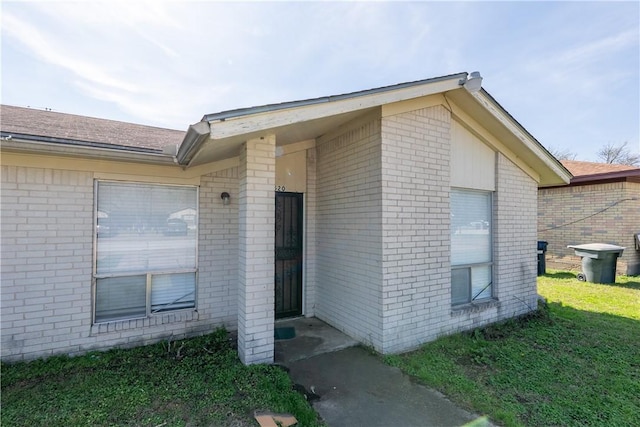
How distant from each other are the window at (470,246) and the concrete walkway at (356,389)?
7.55ft

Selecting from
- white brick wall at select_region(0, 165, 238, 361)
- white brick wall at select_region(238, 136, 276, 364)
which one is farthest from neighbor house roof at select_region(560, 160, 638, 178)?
white brick wall at select_region(0, 165, 238, 361)

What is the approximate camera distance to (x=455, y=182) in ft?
17.3

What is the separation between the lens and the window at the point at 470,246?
17.7 feet

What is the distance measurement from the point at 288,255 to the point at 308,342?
166 cm

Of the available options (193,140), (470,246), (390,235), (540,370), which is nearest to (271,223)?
(193,140)

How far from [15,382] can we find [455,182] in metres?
6.54

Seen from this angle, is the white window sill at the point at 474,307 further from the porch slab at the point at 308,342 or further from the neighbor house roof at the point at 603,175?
the neighbor house roof at the point at 603,175

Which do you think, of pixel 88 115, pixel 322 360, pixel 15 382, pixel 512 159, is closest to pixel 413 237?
pixel 322 360

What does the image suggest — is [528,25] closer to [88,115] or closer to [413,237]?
[413,237]

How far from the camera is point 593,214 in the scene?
35.0ft

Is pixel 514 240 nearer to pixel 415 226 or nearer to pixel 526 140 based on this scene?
pixel 526 140

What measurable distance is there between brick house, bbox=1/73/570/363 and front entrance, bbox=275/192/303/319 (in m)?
0.03

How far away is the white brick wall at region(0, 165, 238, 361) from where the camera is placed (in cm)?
373

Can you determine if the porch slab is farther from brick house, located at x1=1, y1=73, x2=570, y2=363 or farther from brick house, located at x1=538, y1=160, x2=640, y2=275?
brick house, located at x1=538, y1=160, x2=640, y2=275
